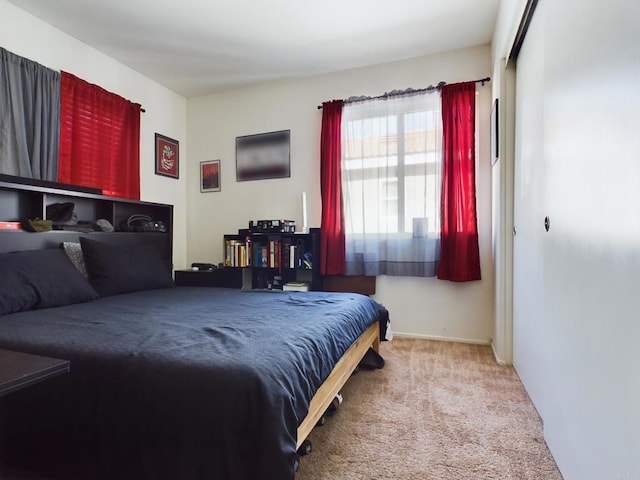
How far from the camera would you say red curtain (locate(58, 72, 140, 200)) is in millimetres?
2855

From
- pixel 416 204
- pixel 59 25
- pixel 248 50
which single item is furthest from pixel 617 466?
pixel 59 25

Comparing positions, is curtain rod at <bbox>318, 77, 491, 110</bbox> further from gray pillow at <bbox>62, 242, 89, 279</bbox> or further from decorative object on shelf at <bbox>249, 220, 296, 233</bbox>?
gray pillow at <bbox>62, 242, 89, 279</bbox>

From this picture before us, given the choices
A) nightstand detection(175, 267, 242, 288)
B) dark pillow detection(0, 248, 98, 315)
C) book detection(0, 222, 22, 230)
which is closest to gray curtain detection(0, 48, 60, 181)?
book detection(0, 222, 22, 230)

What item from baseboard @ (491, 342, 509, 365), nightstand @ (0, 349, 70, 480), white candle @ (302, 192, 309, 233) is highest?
white candle @ (302, 192, 309, 233)

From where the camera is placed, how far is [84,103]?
299 centimetres

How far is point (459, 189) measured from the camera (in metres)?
3.09

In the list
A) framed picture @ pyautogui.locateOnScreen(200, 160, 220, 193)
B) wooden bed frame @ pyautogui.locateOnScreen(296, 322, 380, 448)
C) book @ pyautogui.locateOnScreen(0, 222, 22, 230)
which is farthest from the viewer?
framed picture @ pyautogui.locateOnScreen(200, 160, 220, 193)

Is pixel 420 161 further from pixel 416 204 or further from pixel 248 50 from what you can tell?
pixel 248 50

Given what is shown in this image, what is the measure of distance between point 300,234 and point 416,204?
1.15 meters

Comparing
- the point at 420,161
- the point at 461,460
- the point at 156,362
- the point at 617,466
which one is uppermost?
the point at 420,161

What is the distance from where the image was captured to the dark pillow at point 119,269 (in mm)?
2424

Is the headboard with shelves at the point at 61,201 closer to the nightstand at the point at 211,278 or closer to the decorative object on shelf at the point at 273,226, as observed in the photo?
the nightstand at the point at 211,278

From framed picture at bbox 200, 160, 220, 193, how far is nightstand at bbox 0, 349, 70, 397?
335cm

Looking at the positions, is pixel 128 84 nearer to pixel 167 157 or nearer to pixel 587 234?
pixel 167 157
